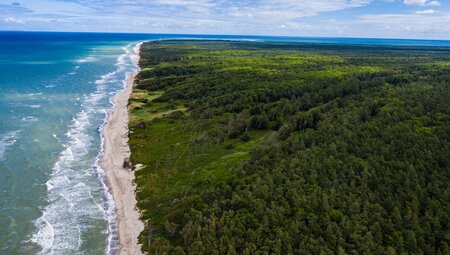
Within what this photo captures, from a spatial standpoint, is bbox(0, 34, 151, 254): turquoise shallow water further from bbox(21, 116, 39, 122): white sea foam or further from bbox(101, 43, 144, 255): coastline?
bbox(101, 43, 144, 255): coastline

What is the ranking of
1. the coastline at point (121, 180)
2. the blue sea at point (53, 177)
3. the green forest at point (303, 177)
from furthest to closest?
the coastline at point (121, 180)
the blue sea at point (53, 177)
the green forest at point (303, 177)

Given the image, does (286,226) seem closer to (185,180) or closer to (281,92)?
(185,180)

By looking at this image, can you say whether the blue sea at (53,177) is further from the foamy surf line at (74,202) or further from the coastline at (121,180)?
the coastline at (121,180)

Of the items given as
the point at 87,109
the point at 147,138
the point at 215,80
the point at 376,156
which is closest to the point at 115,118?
the point at 87,109

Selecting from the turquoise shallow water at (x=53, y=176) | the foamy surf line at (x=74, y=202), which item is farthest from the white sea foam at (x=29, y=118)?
the foamy surf line at (x=74, y=202)

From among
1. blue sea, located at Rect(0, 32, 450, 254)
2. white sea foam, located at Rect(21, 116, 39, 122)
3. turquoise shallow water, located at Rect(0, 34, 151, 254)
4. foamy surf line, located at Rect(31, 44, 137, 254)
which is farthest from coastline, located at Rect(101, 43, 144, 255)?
white sea foam, located at Rect(21, 116, 39, 122)

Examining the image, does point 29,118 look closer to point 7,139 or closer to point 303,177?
point 7,139
